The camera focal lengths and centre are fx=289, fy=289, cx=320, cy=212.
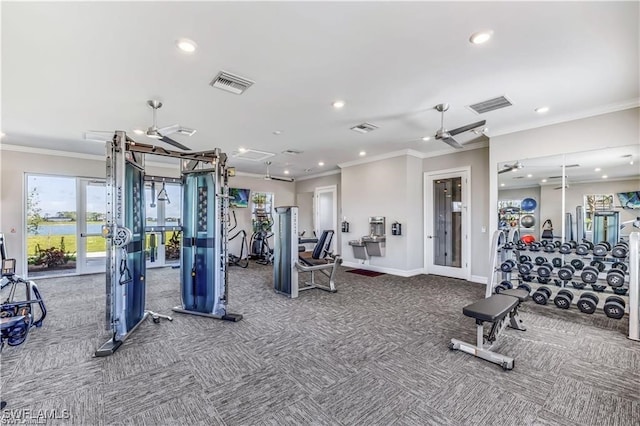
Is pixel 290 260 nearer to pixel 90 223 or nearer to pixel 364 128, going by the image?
pixel 364 128

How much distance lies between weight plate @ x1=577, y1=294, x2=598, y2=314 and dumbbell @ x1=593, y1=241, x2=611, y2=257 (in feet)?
2.12

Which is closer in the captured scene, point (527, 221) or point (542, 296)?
point (542, 296)

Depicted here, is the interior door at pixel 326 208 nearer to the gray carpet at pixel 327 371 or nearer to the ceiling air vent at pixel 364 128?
the ceiling air vent at pixel 364 128

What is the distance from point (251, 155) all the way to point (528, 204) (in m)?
5.89

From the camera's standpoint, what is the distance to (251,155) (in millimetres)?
7184

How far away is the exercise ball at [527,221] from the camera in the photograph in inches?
197

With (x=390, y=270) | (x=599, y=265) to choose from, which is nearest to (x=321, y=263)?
(x=390, y=270)

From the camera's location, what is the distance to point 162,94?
3.64 metres

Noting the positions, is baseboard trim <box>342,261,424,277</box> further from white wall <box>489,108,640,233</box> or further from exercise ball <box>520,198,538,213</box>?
exercise ball <box>520,198,538,213</box>

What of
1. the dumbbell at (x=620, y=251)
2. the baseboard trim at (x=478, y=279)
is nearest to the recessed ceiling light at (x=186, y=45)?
the dumbbell at (x=620, y=251)

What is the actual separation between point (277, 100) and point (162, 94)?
4.71 feet

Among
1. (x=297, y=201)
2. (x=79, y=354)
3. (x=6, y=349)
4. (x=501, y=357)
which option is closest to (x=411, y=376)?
(x=501, y=357)

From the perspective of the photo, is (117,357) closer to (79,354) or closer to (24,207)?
(79,354)

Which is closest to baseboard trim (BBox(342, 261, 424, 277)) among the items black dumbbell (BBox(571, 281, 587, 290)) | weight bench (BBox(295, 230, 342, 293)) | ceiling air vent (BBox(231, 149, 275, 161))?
weight bench (BBox(295, 230, 342, 293))
